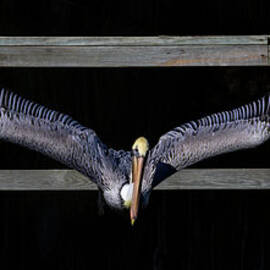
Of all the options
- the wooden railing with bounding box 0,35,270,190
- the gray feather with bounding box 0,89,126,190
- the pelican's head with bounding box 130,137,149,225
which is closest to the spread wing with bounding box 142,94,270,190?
the pelican's head with bounding box 130,137,149,225

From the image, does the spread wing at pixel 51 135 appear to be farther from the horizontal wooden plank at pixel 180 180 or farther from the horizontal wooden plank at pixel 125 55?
the horizontal wooden plank at pixel 125 55

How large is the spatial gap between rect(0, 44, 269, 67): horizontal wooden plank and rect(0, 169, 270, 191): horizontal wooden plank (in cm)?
76

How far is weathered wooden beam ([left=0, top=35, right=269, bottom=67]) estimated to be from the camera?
474 cm

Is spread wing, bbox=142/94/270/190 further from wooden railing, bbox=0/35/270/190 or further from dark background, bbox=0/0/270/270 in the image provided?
dark background, bbox=0/0/270/270

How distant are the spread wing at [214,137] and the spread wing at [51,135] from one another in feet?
1.27
